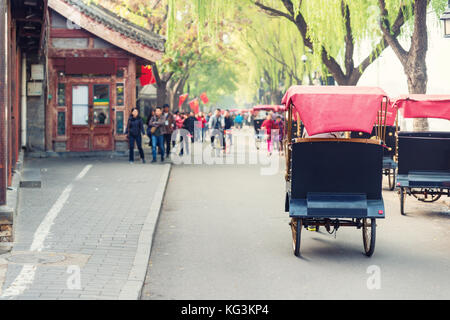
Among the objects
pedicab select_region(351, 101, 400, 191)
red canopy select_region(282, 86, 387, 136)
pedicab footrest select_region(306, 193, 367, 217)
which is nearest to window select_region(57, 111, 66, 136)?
pedicab select_region(351, 101, 400, 191)

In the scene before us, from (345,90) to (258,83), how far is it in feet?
159

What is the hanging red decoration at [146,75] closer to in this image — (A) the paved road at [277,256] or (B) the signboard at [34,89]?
(B) the signboard at [34,89]

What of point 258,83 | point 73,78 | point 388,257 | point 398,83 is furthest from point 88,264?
point 258,83

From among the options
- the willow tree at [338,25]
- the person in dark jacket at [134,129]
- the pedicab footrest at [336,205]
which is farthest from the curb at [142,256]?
the willow tree at [338,25]

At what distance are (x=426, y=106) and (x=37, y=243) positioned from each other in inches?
331

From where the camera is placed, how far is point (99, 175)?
18.1m

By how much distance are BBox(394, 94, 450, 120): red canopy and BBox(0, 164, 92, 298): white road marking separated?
695 centimetres

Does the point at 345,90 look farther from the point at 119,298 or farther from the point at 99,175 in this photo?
the point at 99,175

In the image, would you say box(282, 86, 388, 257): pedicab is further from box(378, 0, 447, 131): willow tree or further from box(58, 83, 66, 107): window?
box(58, 83, 66, 107): window

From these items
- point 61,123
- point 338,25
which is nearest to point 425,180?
point 338,25

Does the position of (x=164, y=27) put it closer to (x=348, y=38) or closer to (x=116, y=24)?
(x=116, y=24)

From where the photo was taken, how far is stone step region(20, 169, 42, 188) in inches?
604

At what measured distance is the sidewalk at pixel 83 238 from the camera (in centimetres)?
701

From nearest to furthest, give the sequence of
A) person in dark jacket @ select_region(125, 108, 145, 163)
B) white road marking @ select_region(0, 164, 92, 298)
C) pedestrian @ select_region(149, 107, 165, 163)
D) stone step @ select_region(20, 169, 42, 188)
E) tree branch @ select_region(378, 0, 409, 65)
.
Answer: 1. white road marking @ select_region(0, 164, 92, 298)
2. stone step @ select_region(20, 169, 42, 188)
3. tree branch @ select_region(378, 0, 409, 65)
4. person in dark jacket @ select_region(125, 108, 145, 163)
5. pedestrian @ select_region(149, 107, 165, 163)
